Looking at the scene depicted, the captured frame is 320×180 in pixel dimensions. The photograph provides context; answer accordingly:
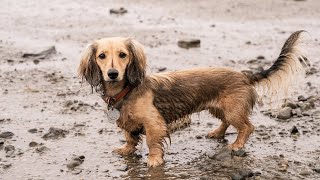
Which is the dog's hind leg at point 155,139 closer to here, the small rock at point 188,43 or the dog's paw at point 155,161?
the dog's paw at point 155,161

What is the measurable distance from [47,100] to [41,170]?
2325 mm

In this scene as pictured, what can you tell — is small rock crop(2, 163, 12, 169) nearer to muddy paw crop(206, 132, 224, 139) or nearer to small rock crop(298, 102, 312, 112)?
muddy paw crop(206, 132, 224, 139)

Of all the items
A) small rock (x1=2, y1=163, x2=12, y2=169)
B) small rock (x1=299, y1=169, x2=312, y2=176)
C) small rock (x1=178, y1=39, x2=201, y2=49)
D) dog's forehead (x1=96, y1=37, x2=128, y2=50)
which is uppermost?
dog's forehead (x1=96, y1=37, x2=128, y2=50)

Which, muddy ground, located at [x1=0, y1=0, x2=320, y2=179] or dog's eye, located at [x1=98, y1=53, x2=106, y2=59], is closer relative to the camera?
dog's eye, located at [x1=98, y1=53, x2=106, y2=59]

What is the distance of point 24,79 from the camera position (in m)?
8.97

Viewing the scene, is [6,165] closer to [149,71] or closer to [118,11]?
[149,71]

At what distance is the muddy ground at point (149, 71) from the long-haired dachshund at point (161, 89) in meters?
0.27

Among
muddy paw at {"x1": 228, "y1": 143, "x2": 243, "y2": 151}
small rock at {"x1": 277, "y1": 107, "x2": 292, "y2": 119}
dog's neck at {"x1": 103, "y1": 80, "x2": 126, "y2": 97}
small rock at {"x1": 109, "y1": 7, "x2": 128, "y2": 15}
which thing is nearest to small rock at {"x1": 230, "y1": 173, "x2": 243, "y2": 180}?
muddy paw at {"x1": 228, "y1": 143, "x2": 243, "y2": 151}

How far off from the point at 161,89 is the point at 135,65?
419 millimetres

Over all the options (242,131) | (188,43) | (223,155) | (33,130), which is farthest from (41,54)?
(223,155)

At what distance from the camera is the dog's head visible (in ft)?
18.4

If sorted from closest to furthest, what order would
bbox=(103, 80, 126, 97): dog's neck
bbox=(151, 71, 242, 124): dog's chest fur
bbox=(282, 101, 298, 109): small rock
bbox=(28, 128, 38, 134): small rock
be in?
bbox=(103, 80, 126, 97): dog's neck < bbox=(151, 71, 242, 124): dog's chest fur < bbox=(28, 128, 38, 134): small rock < bbox=(282, 101, 298, 109): small rock

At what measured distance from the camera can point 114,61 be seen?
560cm

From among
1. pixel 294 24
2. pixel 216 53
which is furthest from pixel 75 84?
pixel 294 24
